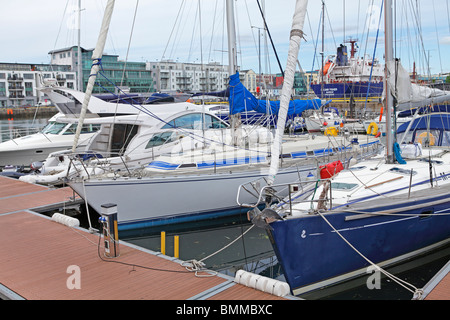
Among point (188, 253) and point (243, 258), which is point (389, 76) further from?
point (188, 253)

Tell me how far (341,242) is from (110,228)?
4431 mm

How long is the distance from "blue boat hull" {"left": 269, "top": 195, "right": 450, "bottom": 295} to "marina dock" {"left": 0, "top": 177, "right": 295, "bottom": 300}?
1.10 metres

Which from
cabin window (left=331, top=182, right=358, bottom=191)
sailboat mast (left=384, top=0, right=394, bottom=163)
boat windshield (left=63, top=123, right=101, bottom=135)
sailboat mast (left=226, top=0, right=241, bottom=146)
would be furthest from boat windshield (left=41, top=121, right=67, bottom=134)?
sailboat mast (left=384, top=0, right=394, bottom=163)

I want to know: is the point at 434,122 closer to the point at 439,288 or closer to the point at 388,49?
the point at 388,49

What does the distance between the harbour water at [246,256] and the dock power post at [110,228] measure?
1823mm

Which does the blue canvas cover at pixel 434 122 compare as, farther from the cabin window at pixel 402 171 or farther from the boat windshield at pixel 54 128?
the boat windshield at pixel 54 128

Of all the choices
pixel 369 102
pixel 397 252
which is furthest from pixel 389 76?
pixel 369 102

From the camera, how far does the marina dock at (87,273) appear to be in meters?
7.14

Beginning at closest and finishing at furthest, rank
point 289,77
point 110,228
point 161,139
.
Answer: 1. point 289,77
2. point 110,228
3. point 161,139

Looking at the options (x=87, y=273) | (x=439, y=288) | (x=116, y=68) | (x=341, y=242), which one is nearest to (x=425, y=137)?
(x=341, y=242)

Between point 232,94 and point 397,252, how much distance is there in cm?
721

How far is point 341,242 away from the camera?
8203 millimetres

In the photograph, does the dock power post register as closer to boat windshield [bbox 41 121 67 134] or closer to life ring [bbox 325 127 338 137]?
life ring [bbox 325 127 338 137]

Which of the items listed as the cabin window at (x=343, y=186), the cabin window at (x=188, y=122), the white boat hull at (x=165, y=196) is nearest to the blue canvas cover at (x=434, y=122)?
the white boat hull at (x=165, y=196)
